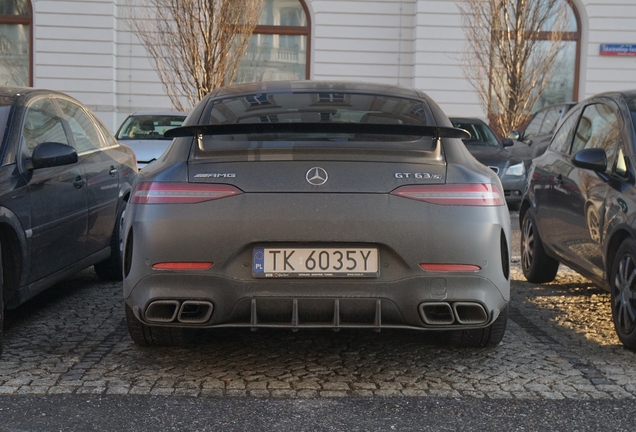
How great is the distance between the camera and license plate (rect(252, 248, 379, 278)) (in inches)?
168

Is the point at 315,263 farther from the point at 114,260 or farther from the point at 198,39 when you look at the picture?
the point at 198,39

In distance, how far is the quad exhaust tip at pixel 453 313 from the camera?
4.34 m

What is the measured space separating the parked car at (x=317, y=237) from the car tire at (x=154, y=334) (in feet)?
1.65

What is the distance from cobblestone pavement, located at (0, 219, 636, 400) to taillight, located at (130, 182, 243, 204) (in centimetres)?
86

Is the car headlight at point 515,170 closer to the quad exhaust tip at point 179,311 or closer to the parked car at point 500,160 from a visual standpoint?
the parked car at point 500,160

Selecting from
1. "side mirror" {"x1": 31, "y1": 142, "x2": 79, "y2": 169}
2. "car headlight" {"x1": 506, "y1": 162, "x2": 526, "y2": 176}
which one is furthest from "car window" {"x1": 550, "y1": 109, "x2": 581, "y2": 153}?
"car headlight" {"x1": 506, "y1": 162, "x2": 526, "y2": 176}

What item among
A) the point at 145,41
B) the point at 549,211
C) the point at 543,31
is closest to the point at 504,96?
the point at 543,31

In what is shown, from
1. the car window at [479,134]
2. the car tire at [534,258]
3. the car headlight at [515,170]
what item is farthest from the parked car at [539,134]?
the car tire at [534,258]

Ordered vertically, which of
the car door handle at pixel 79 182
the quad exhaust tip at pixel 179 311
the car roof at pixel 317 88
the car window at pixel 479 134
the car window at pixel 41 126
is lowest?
the quad exhaust tip at pixel 179 311

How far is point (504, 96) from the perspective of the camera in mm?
21844

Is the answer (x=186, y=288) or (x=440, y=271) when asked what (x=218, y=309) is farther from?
(x=440, y=271)

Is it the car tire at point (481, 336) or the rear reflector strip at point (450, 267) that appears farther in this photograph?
the car tire at point (481, 336)

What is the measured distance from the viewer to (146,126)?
553 inches

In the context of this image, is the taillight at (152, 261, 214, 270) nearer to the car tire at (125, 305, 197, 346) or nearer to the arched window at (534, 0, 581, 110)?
the car tire at (125, 305, 197, 346)
